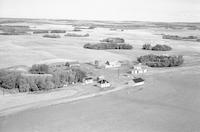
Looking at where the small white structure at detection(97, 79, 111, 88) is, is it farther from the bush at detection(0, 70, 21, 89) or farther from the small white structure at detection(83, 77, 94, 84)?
the bush at detection(0, 70, 21, 89)

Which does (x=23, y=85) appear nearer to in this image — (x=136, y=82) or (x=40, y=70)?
(x=40, y=70)

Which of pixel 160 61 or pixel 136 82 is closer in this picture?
pixel 136 82

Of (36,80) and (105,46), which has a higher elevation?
(36,80)

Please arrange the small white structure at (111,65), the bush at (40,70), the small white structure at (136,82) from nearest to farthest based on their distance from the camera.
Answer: the small white structure at (136,82) < the bush at (40,70) < the small white structure at (111,65)

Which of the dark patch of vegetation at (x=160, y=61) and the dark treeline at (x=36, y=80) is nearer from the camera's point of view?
the dark treeline at (x=36, y=80)

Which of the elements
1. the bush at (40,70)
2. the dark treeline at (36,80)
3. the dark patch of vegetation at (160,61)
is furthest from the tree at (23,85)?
the dark patch of vegetation at (160,61)

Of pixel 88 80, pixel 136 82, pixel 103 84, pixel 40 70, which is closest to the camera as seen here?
pixel 103 84

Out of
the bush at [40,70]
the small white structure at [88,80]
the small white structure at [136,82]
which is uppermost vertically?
the bush at [40,70]

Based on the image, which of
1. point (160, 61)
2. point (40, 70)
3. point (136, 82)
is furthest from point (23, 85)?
point (160, 61)

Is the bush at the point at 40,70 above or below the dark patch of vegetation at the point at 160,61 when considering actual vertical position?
above

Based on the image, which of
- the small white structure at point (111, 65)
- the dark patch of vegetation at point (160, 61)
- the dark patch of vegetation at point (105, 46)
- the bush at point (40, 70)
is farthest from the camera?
the dark patch of vegetation at point (105, 46)

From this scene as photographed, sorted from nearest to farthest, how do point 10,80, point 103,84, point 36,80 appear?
1. point 10,80
2. point 36,80
3. point 103,84

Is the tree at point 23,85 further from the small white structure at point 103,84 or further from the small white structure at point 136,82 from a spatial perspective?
the small white structure at point 136,82
